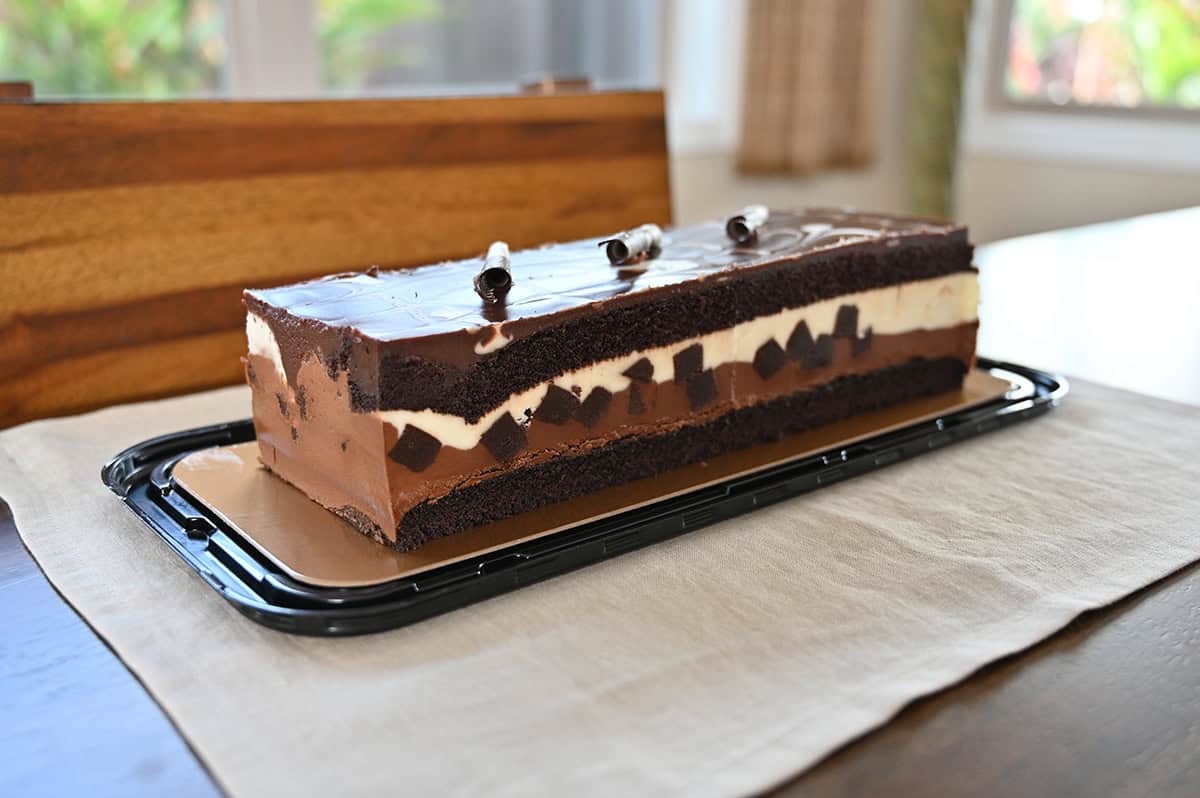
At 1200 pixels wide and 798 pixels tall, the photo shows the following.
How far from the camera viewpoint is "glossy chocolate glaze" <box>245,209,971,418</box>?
0.89 metres

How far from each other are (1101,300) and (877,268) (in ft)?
2.36

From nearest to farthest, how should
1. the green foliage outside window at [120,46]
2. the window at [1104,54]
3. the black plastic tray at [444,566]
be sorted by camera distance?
1. the black plastic tray at [444,566]
2. the green foliage outside window at [120,46]
3. the window at [1104,54]

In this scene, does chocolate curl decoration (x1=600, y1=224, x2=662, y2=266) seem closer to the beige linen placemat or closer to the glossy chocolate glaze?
the glossy chocolate glaze

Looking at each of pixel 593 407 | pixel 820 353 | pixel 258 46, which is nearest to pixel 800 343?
pixel 820 353

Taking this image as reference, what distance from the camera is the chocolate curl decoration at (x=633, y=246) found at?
1107mm

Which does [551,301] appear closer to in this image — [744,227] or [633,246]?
[633,246]

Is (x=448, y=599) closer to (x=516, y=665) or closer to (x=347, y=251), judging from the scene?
(x=516, y=665)

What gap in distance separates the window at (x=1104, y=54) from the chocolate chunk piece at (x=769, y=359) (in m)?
3.02

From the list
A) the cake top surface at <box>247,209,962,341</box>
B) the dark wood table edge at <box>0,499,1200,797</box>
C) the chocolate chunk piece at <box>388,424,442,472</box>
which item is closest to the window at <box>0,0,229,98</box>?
the cake top surface at <box>247,209,962,341</box>

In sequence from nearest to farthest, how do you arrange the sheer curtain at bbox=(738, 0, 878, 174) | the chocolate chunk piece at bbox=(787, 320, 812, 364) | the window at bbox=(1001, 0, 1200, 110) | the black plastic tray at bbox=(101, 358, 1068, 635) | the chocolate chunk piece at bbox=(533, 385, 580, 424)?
the black plastic tray at bbox=(101, 358, 1068, 635)
the chocolate chunk piece at bbox=(533, 385, 580, 424)
the chocolate chunk piece at bbox=(787, 320, 812, 364)
the sheer curtain at bbox=(738, 0, 878, 174)
the window at bbox=(1001, 0, 1200, 110)

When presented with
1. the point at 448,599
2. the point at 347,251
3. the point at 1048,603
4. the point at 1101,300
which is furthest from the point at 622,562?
the point at 1101,300

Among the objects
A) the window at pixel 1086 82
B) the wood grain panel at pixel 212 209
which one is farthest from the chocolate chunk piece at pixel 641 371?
the window at pixel 1086 82

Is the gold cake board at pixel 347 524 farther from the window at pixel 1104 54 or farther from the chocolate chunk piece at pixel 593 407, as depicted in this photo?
the window at pixel 1104 54

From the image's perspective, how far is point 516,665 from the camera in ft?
2.36
